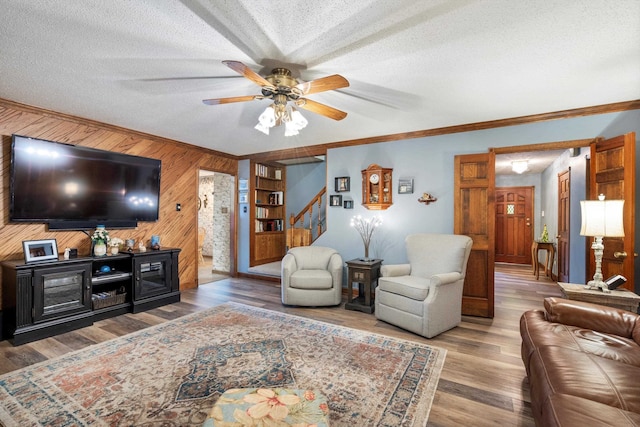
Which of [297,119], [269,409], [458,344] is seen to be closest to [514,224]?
[458,344]

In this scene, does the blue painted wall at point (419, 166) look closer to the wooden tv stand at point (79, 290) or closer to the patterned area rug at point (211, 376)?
the patterned area rug at point (211, 376)

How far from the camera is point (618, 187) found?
9.77 ft

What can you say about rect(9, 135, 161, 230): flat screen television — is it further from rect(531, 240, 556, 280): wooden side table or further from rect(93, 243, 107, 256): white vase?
rect(531, 240, 556, 280): wooden side table

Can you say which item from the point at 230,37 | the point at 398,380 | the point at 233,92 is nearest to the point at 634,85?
the point at 398,380

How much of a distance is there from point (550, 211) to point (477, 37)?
21.0ft

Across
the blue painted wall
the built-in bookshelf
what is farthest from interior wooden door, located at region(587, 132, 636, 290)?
the built-in bookshelf

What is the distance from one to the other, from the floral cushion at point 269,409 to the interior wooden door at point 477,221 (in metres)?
3.10

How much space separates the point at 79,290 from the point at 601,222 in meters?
5.28

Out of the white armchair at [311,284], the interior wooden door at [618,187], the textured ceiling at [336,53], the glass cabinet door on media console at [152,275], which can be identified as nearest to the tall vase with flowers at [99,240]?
the glass cabinet door on media console at [152,275]

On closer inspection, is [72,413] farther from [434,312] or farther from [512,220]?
[512,220]

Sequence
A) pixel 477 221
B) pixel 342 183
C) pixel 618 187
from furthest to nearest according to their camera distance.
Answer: pixel 342 183 < pixel 477 221 < pixel 618 187

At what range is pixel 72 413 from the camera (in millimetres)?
1916

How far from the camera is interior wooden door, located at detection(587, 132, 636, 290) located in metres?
2.83

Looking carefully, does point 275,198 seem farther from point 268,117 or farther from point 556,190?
point 556,190
